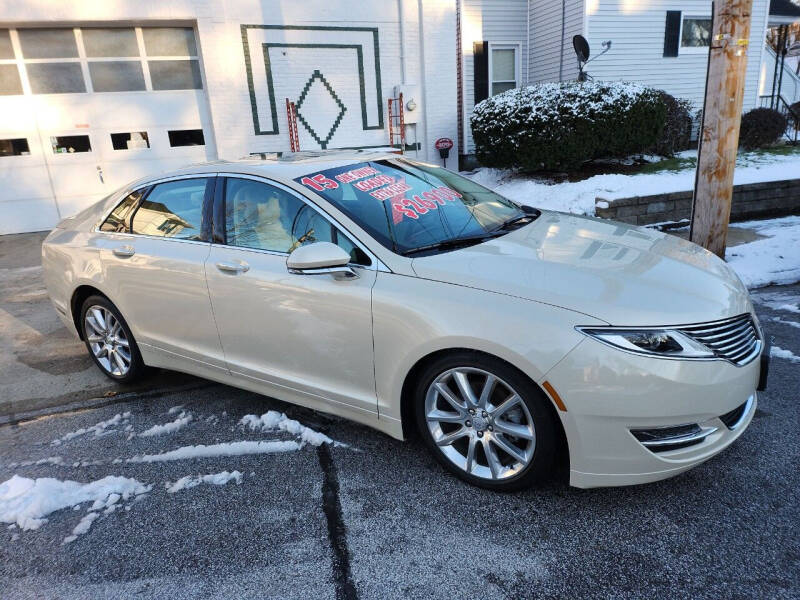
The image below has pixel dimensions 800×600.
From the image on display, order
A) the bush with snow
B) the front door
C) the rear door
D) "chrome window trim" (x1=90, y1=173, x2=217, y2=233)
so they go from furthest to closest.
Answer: the bush with snow, "chrome window trim" (x1=90, y1=173, x2=217, y2=233), the rear door, the front door

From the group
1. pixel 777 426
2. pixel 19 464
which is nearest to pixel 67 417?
pixel 19 464

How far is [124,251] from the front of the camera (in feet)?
12.1

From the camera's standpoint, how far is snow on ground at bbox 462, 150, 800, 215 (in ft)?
26.5

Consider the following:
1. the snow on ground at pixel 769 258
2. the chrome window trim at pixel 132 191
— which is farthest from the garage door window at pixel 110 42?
the snow on ground at pixel 769 258

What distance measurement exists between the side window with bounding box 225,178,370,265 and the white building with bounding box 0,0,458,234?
8.22m

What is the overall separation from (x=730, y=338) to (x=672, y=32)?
1396 cm

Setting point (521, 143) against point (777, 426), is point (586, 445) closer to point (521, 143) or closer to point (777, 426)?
point (777, 426)

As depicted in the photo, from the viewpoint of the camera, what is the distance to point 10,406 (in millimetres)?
3916

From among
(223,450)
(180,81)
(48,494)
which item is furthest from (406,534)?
(180,81)

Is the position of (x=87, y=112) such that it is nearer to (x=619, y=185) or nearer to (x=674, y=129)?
(x=619, y=185)

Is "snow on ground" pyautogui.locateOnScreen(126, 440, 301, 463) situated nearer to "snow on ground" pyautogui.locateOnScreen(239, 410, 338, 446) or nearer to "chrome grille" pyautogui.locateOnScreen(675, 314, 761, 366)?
"snow on ground" pyautogui.locateOnScreen(239, 410, 338, 446)

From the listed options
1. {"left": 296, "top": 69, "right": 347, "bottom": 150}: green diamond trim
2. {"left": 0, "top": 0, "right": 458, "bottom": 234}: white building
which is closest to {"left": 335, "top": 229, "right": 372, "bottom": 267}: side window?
{"left": 0, "top": 0, "right": 458, "bottom": 234}: white building

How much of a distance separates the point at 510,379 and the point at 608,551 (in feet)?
2.58

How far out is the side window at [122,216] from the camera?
12.7 feet
